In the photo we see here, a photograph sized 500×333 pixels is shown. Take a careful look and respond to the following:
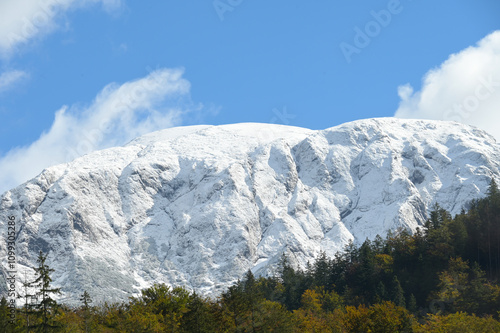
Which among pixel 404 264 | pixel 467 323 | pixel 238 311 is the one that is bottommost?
pixel 467 323

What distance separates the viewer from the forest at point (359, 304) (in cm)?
11306

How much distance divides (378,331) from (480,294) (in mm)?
56581

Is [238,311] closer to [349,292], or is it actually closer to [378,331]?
[378,331]

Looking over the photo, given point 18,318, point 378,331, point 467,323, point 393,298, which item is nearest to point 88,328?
point 18,318

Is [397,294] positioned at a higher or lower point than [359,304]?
higher

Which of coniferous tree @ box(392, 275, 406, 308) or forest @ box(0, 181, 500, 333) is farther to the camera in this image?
coniferous tree @ box(392, 275, 406, 308)

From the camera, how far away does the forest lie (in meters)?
113

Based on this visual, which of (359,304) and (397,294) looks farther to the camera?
(397,294)

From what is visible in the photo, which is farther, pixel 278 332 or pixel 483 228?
pixel 483 228

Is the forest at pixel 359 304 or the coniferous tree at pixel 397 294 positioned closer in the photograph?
the forest at pixel 359 304

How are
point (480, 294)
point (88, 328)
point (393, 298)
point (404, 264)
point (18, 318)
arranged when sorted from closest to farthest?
1. point (18, 318)
2. point (88, 328)
3. point (480, 294)
4. point (393, 298)
5. point (404, 264)

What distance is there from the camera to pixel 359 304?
170 m

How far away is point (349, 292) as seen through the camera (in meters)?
193

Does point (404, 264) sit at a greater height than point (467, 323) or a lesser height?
greater
